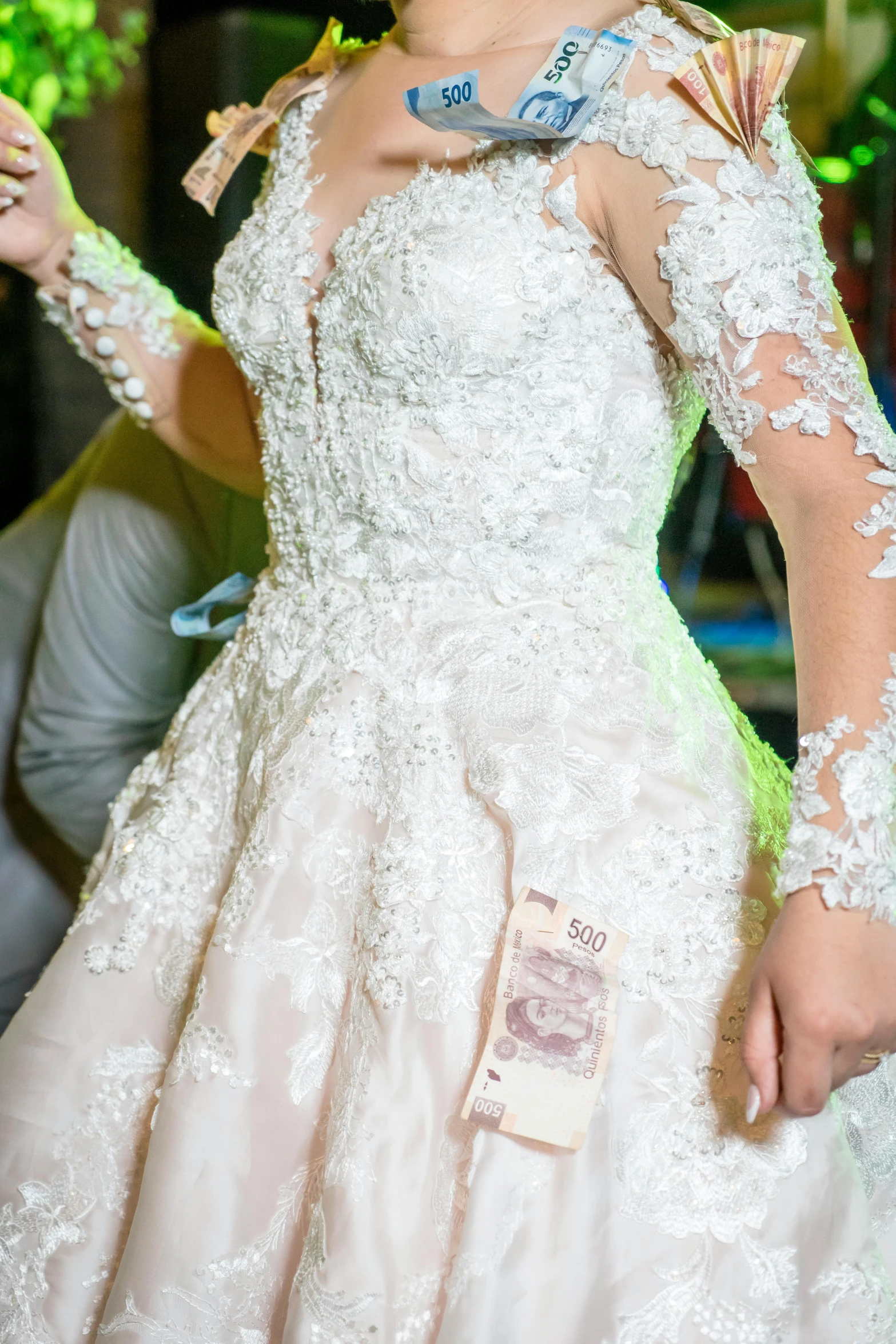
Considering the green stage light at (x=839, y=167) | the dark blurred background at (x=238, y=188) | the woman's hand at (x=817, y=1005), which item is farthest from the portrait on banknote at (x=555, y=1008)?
the green stage light at (x=839, y=167)

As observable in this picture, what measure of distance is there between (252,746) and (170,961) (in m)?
0.19

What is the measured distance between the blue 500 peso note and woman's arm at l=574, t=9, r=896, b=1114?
0.02 m

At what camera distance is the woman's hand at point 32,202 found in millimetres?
1073

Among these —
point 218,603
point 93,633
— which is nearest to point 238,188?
point 93,633

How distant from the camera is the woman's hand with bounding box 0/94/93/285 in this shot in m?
1.07

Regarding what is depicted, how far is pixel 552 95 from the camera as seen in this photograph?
2.52ft

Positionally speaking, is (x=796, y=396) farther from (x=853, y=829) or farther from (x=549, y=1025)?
(x=549, y=1025)

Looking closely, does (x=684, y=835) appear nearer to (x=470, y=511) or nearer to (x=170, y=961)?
(x=470, y=511)

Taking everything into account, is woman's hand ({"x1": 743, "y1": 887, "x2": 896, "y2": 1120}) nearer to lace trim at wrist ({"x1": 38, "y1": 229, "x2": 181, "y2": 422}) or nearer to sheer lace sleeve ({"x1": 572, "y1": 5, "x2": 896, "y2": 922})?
sheer lace sleeve ({"x1": 572, "y1": 5, "x2": 896, "y2": 922})

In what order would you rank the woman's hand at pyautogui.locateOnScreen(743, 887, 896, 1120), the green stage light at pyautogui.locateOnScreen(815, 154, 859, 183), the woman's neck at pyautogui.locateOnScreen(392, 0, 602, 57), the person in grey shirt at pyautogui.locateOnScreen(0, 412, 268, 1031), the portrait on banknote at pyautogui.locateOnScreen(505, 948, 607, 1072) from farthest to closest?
1. the green stage light at pyautogui.locateOnScreen(815, 154, 859, 183)
2. the person in grey shirt at pyautogui.locateOnScreen(0, 412, 268, 1031)
3. the woman's neck at pyautogui.locateOnScreen(392, 0, 602, 57)
4. the portrait on banknote at pyautogui.locateOnScreen(505, 948, 607, 1072)
5. the woman's hand at pyautogui.locateOnScreen(743, 887, 896, 1120)

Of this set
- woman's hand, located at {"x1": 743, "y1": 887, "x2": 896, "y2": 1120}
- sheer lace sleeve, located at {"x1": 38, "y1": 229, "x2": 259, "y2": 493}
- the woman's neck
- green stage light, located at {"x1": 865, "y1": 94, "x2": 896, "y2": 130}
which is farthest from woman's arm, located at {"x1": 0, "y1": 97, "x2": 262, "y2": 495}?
green stage light, located at {"x1": 865, "y1": 94, "x2": 896, "y2": 130}

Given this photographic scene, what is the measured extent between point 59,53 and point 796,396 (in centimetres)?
236

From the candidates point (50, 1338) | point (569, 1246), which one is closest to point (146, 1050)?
point (50, 1338)

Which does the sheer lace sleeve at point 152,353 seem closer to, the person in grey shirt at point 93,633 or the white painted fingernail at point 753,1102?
the person in grey shirt at point 93,633
